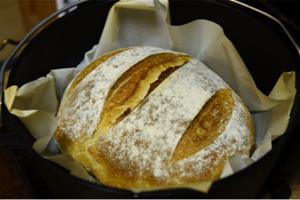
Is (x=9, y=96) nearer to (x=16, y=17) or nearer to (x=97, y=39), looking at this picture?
(x=97, y=39)

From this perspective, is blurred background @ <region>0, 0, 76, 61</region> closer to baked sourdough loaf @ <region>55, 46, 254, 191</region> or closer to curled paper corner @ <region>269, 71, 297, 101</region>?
baked sourdough loaf @ <region>55, 46, 254, 191</region>

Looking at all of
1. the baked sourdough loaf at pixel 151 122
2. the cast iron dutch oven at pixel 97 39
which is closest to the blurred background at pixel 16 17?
the cast iron dutch oven at pixel 97 39

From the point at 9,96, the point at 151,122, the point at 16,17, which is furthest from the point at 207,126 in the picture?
the point at 16,17

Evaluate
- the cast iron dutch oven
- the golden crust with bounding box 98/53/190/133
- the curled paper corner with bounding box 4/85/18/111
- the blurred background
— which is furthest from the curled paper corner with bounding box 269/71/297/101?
the blurred background

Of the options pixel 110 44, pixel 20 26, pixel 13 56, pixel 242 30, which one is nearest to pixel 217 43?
pixel 242 30

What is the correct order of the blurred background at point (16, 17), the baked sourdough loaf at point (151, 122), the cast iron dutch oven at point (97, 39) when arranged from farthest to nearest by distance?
the blurred background at point (16, 17) < the cast iron dutch oven at point (97, 39) < the baked sourdough loaf at point (151, 122)

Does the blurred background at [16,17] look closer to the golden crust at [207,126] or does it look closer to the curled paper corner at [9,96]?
the curled paper corner at [9,96]

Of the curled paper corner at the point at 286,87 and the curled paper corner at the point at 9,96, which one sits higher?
the curled paper corner at the point at 9,96

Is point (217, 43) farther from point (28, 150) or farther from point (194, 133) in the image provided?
point (28, 150)
